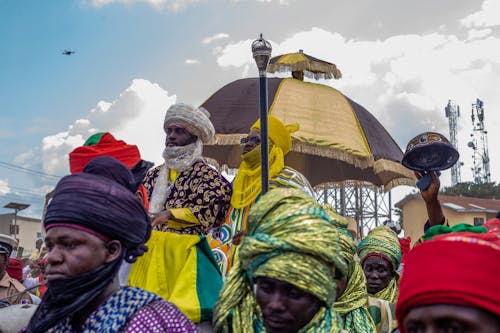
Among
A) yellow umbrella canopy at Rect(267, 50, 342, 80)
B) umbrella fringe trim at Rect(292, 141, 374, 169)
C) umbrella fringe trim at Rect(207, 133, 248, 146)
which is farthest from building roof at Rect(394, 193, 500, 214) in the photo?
umbrella fringe trim at Rect(207, 133, 248, 146)

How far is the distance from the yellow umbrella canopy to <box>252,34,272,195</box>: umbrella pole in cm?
407

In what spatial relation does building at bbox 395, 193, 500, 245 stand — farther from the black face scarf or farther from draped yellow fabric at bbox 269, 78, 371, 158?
the black face scarf

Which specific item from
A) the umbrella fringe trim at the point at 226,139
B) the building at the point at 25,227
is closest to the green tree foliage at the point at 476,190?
the building at the point at 25,227

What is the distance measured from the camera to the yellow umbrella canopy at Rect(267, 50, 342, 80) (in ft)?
34.9

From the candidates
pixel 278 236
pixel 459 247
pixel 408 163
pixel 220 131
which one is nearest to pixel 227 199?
pixel 408 163

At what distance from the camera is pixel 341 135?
10.2m

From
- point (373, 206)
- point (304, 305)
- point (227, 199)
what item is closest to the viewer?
point (304, 305)

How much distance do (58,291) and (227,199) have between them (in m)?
2.61

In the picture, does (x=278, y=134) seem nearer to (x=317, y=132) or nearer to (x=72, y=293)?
(x=317, y=132)

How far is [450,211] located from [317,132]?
30.9 m

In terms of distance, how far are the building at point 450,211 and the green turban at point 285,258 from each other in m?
33.7

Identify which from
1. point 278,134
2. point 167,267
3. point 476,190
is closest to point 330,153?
point 278,134

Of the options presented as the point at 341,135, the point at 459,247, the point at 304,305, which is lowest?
the point at 304,305

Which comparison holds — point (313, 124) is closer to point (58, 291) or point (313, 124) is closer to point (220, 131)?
point (220, 131)
